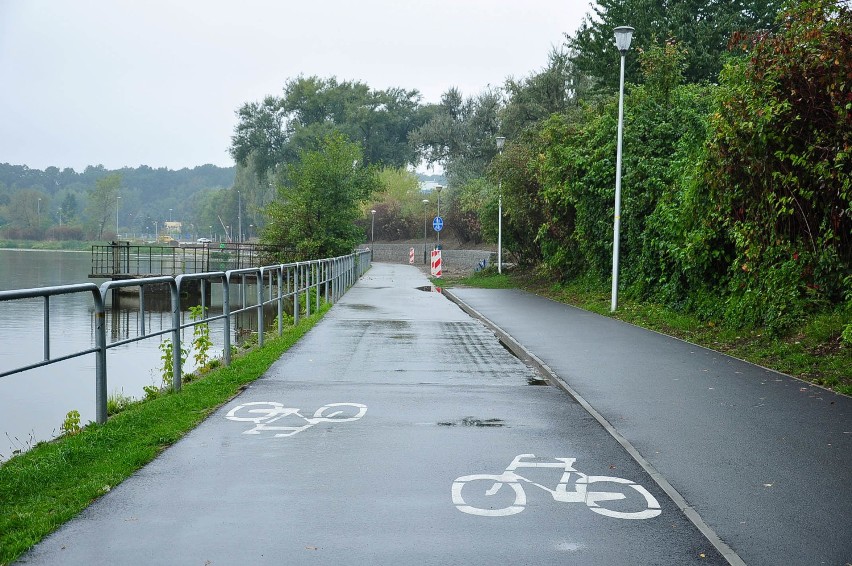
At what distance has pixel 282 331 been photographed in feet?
52.4

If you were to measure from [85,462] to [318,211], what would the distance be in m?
36.8

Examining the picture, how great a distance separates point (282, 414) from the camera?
8.41 metres

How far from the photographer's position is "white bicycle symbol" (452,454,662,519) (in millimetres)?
5355

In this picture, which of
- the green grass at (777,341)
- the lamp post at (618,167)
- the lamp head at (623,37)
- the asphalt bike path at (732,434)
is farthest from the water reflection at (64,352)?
the lamp head at (623,37)

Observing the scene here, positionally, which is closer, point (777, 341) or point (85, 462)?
point (85, 462)

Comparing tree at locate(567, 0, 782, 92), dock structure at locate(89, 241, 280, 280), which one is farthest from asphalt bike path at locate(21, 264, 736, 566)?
tree at locate(567, 0, 782, 92)

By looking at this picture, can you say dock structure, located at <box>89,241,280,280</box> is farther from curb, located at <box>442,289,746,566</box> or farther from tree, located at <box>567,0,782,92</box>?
curb, located at <box>442,289,746,566</box>

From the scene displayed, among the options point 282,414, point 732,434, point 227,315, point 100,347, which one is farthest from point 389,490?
point 227,315

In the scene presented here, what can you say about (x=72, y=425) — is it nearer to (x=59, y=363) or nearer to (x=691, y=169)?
(x=59, y=363)

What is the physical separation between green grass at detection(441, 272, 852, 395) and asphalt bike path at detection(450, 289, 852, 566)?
399 mm

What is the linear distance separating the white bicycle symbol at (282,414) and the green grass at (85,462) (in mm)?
360

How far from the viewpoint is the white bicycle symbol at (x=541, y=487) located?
5.36 meters

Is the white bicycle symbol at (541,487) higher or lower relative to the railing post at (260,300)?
lower

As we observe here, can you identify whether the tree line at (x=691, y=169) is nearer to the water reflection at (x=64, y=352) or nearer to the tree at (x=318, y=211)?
the tree at (x=318, y=211)
